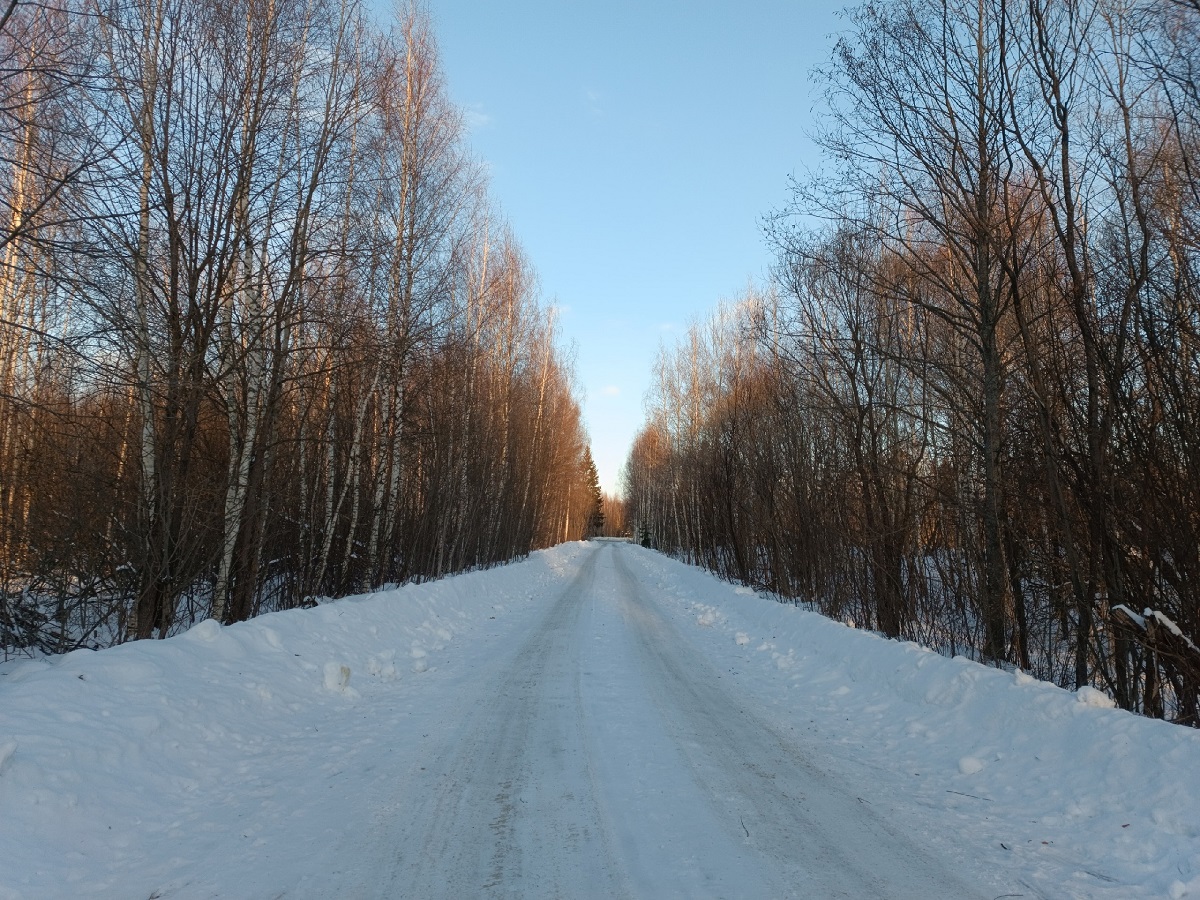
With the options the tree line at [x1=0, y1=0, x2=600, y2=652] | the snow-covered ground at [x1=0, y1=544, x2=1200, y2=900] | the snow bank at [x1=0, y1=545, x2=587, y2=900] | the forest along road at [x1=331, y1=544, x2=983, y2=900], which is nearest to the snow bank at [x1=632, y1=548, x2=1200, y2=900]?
the snow-covered ground at [x1=0, y1=544, x2=1200, y2=900]

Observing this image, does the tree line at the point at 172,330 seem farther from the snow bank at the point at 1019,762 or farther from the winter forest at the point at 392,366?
the snow bank at the point at 1019,762

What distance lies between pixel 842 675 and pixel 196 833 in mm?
6934

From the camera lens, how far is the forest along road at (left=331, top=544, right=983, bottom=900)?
3.10 m

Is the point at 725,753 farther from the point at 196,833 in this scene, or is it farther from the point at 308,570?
the point at 308,570

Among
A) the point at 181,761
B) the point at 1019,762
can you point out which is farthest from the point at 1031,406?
the point at 181,761

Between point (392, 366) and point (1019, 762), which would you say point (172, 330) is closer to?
point (392, 366)

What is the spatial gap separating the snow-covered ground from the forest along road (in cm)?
2

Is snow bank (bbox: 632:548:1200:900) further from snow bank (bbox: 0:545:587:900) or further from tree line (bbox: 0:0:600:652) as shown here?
tree line (bbox: 0:0:600:652)

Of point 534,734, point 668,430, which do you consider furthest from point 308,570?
point 668,430

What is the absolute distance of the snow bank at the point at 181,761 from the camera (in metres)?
3.12

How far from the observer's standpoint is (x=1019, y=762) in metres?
4.78

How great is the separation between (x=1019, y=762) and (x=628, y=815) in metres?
3.11

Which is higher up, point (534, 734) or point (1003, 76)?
point (1003, 76)

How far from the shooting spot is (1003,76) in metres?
7.05
